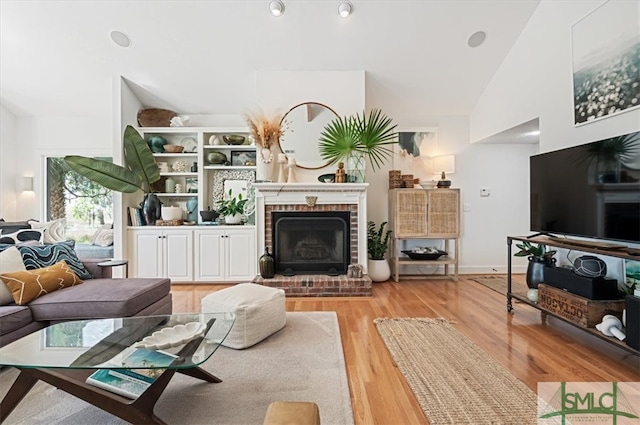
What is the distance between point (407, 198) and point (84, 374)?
401 cm

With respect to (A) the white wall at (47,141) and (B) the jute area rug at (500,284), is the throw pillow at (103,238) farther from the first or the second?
(B) the jute area rug at (500,284)

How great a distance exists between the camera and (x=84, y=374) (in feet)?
5.08

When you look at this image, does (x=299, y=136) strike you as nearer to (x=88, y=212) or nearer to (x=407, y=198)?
(x=407, y=198)

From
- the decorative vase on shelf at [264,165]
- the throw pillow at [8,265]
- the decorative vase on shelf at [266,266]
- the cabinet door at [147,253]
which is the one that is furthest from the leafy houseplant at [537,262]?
the cabinet door at [147,253]

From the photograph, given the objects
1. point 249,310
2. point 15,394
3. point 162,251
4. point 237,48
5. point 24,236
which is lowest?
point 15,394

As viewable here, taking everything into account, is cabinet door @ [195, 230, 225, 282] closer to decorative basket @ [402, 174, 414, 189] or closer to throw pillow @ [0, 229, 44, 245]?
throw pillow @ [0, 229, 44, 245]

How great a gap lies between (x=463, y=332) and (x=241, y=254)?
295cm

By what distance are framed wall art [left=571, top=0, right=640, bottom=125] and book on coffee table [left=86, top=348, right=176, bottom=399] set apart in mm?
3701

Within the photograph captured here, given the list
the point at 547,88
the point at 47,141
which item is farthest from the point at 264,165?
the point at 47,141

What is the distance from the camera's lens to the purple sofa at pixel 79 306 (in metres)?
2.09

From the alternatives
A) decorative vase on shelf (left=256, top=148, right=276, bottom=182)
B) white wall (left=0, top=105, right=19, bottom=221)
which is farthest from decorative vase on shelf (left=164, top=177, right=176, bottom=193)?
white wall (left=0, top=105, right=19, bottom=221)

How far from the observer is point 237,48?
4023mm

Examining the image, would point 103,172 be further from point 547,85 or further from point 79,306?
point 547,85

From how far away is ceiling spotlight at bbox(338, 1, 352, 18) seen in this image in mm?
3539
